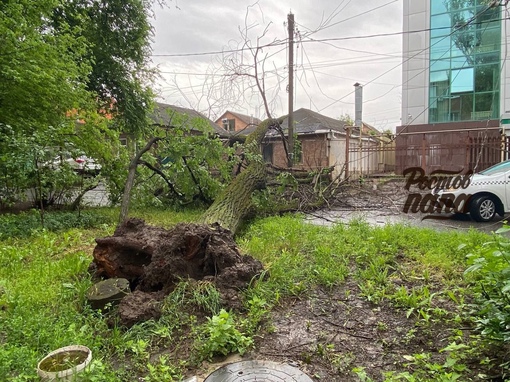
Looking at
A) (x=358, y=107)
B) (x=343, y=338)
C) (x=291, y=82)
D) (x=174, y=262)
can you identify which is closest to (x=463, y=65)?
(x=358, y=107)

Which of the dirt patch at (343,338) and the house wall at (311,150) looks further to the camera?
the house wall at (311,150)

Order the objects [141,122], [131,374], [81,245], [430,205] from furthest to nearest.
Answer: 1. [141,122]
2. [430,205]
3. [81,245]
4. [131,374]

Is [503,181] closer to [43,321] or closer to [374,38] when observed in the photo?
[374,38]

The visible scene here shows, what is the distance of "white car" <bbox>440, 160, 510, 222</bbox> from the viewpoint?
6.77 metres

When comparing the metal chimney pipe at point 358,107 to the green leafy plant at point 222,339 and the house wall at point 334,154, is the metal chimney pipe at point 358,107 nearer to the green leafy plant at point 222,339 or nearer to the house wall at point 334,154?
the house wall at point 334,154

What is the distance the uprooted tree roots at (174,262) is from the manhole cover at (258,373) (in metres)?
0.71

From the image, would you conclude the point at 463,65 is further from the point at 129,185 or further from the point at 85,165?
the point at 85,165

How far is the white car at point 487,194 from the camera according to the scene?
22.2 ft

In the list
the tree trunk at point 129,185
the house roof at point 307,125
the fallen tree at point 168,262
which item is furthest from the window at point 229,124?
the fallen tree at point 168,262

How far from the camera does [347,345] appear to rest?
8.57 ft

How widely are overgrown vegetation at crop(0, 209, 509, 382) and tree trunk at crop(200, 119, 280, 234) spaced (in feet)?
3.26

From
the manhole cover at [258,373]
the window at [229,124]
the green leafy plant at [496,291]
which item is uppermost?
the window at [229,124]

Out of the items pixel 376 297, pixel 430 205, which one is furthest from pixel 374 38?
pixel 376 297

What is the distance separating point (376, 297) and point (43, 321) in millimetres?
2890
